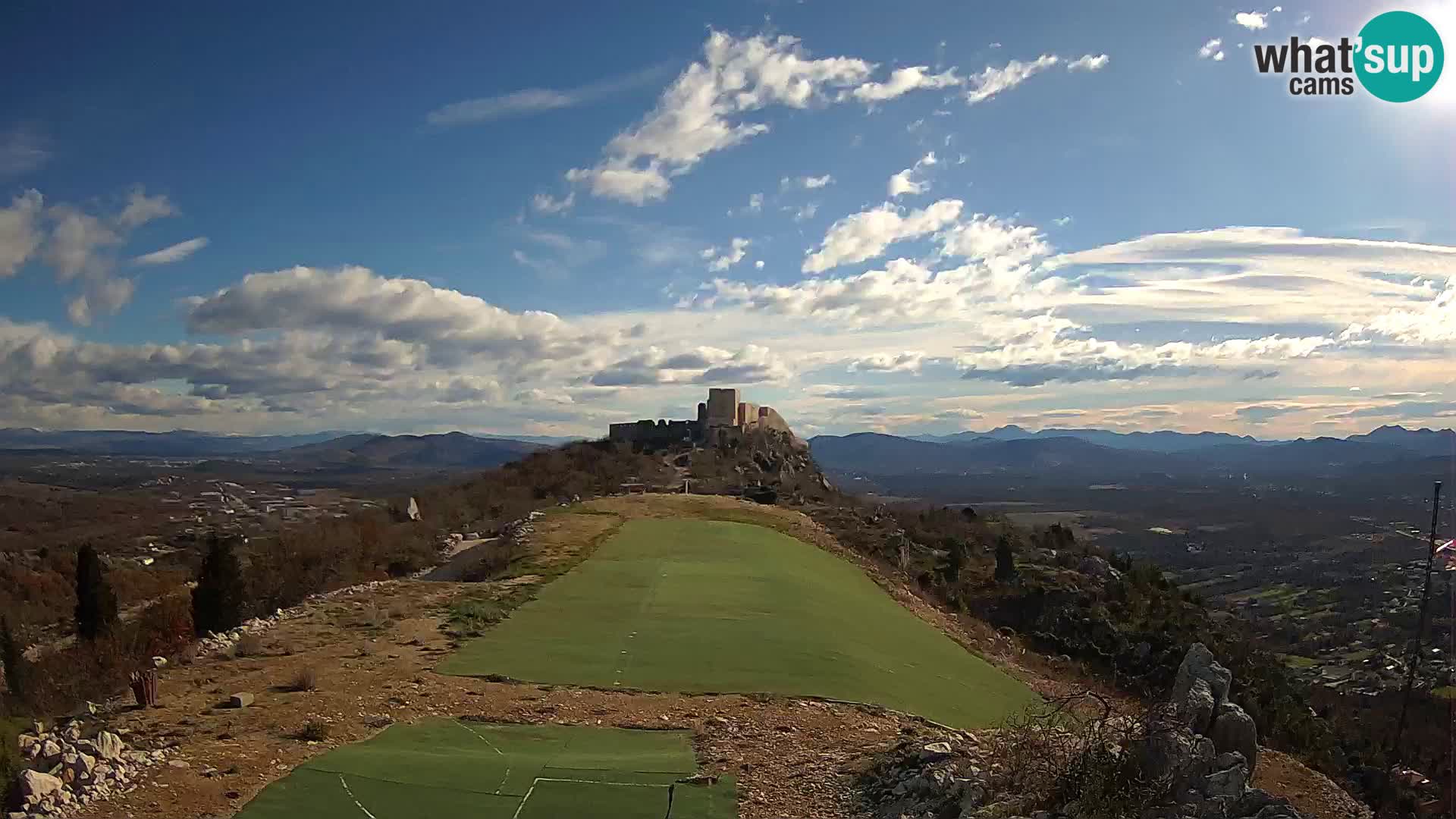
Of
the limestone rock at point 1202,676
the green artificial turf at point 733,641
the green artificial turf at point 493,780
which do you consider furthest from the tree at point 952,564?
the green artificial turf at point 493,780

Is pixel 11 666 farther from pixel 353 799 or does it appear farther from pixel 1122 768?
pixel 1122 768

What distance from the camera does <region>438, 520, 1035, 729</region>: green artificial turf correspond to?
1529 centimetres

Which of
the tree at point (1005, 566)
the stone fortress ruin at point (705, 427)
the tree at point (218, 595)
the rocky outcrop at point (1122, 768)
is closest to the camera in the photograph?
the rocky outcrop at point (1122, 768)

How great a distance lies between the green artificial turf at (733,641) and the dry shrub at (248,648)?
3291 mm

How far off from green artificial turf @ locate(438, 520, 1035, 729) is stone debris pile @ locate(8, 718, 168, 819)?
5647 mm

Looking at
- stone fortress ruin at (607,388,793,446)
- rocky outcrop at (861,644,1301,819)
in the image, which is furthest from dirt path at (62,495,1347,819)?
stone fortress ruin at (607,388,793,446)

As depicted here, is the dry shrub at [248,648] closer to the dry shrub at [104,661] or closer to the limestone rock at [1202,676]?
the dry shrub at [104,661]

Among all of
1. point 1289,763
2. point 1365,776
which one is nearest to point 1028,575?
point 1365,776

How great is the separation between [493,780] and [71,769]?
4153 millimetres

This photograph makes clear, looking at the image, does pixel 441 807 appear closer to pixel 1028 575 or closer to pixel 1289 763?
pixel 1289 763

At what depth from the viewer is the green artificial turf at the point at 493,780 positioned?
9016 mm

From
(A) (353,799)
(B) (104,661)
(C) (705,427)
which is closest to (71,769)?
(A) (353,799)

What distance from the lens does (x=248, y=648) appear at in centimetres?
1545

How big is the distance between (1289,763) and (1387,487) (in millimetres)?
121718
